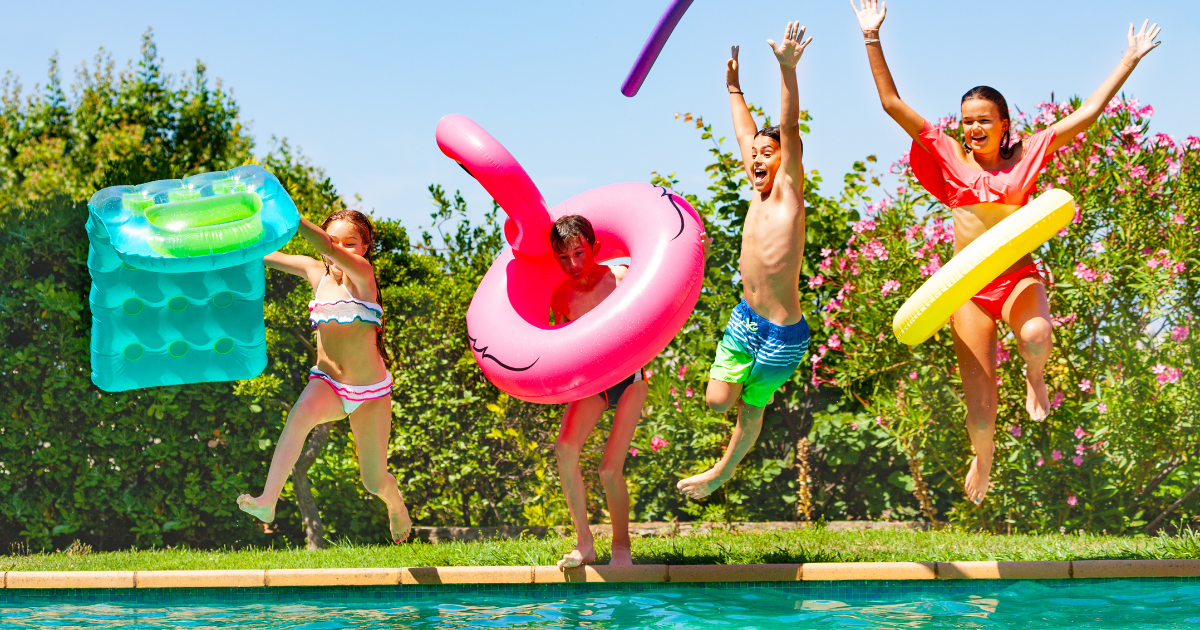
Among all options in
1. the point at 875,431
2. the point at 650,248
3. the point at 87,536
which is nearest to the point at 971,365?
the point at 650,248

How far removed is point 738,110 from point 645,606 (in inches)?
105

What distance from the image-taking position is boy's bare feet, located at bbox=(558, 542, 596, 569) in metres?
5.05

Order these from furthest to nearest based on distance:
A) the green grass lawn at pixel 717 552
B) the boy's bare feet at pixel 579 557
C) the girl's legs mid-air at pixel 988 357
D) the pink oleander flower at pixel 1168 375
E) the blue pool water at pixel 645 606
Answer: the pink oleander flower at pixel 1168 375, the green grass lawn at pixel 717 552, the boy's bare feet at pixel 579 557, the girl's legs mid-air at pixel 988 357, the blue pool water at pixel 645 606

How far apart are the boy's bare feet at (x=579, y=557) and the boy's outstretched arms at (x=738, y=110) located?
2252 millimetres

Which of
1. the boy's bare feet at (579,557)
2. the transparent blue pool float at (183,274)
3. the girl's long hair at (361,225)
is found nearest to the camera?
the transparent blue pool float at (183,274)

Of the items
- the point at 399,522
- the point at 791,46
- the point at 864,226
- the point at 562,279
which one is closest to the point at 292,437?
the point at 399,522

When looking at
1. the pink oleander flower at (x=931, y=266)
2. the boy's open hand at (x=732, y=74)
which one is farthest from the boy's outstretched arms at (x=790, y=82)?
the pink oleander flower at (x=931, y=266)

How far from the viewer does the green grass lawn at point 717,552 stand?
5.42 metres

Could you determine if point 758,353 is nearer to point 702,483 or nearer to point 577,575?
point 702,483

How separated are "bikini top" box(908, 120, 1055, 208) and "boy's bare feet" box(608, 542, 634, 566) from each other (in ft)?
8.57

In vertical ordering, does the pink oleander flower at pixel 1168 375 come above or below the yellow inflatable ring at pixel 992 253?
below

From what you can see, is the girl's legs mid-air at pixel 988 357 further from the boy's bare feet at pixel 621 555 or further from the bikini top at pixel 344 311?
the bikini top at pixel 344 311

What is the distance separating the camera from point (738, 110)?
5.09m

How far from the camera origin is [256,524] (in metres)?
7.50
